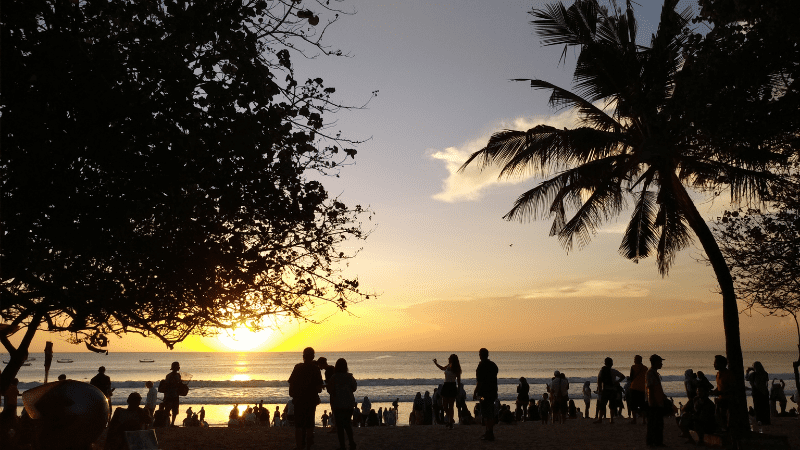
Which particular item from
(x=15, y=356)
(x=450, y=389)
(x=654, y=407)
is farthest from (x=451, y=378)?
(x=15, y=356)

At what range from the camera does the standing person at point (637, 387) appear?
1511 cm

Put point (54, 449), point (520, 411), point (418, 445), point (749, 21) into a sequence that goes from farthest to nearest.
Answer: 1. point (520, 411)
2. point (418, 445)
3. point (749, 21)
4. point (54, 449)

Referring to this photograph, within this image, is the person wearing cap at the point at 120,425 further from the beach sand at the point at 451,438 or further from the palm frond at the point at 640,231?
the palm frond at the point at 640,231

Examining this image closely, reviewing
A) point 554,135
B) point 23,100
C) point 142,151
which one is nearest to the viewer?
point 23,100

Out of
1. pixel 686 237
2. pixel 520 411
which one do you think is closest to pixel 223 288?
pixel 686 237

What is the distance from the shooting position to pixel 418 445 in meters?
13.2

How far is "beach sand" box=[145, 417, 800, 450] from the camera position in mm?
12828

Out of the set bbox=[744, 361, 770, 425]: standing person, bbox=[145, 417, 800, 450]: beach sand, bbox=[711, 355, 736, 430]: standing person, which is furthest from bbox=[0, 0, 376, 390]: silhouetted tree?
bbox=[744, 361, 770, 425]: standing person

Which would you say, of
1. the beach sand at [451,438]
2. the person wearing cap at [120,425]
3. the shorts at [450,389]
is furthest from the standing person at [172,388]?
the shorts at [450,389]

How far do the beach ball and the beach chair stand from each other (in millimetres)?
718

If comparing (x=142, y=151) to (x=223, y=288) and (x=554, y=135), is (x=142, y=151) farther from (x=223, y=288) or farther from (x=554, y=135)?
(x=554, y=135)

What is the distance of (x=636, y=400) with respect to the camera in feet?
52.9

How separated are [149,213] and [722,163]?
10.5m

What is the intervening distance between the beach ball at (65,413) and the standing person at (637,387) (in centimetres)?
1179
